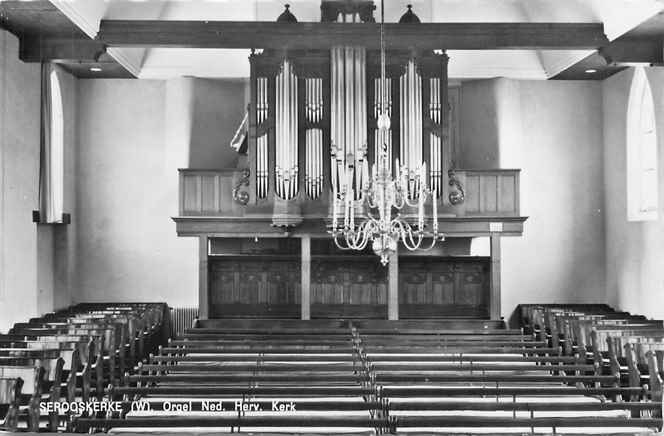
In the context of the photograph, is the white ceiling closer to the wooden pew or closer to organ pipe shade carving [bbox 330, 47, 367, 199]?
organ pipe shade carving [bbox 330, 47, 367, 199]

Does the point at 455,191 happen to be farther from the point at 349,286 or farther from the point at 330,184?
the point at 349,286

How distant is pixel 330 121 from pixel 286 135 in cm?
101

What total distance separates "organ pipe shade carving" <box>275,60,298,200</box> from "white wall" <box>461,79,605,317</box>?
5.38m

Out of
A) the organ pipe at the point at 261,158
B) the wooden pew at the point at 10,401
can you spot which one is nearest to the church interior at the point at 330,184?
the organ pipe at the point at 261,158

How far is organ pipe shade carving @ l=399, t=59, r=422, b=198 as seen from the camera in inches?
696

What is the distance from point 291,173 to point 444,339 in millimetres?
5179

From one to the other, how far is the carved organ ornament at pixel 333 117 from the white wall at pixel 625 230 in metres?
4.34

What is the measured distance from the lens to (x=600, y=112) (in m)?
20.6

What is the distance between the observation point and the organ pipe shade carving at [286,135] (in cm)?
1764

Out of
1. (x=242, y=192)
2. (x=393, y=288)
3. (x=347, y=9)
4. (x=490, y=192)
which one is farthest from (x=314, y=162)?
(x=490, y=192)

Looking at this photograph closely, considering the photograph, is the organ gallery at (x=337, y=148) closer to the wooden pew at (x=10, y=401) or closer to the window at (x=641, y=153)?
the window at (x=641, y=153)

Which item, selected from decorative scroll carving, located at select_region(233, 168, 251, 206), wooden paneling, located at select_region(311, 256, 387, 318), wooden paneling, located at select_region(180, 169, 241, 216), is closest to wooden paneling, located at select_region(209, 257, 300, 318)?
wooden paneling, located at select_region(311, 256, 387, 318)

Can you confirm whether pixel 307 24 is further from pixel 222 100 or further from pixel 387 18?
pixel 222 100

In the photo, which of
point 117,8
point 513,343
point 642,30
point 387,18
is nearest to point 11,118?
point 117,8
